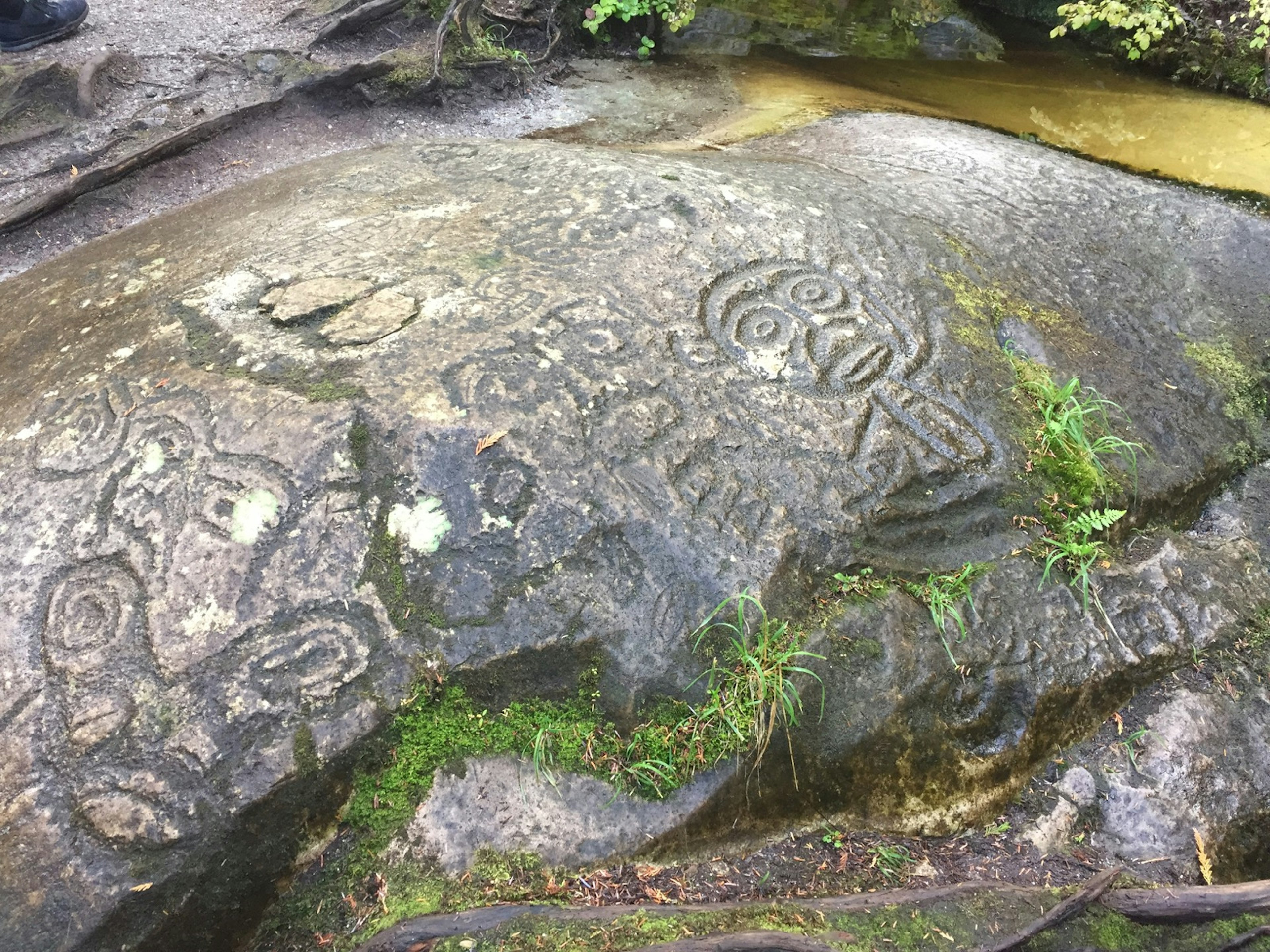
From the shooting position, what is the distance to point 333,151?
4.73 metres

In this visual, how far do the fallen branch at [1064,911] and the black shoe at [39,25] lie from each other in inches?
234

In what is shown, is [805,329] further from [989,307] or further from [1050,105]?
[1050,105]

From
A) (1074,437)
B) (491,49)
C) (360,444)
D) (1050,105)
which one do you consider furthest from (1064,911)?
(1050,105)

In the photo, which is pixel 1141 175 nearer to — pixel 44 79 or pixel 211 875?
pixel 211 875

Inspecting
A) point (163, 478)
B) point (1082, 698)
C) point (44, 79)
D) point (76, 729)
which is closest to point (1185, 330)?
point (1082, 698)

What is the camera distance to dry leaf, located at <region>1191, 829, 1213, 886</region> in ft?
6.72

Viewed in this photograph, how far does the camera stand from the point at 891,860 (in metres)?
1.99

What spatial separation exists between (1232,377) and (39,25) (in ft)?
19.8

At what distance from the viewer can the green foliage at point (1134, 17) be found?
5711 millimetres

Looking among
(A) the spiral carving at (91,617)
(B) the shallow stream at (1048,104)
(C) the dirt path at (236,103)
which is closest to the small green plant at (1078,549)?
(A) the spiral carving at (91,617)

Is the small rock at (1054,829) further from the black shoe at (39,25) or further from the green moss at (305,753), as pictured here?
the black shoe at (39,25)

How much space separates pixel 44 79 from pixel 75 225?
106 cm

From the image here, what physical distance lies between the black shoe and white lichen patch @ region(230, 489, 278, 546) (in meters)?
4.28

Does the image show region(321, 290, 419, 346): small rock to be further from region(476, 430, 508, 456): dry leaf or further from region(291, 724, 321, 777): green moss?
region(291, 724, 321, 777): green moss
